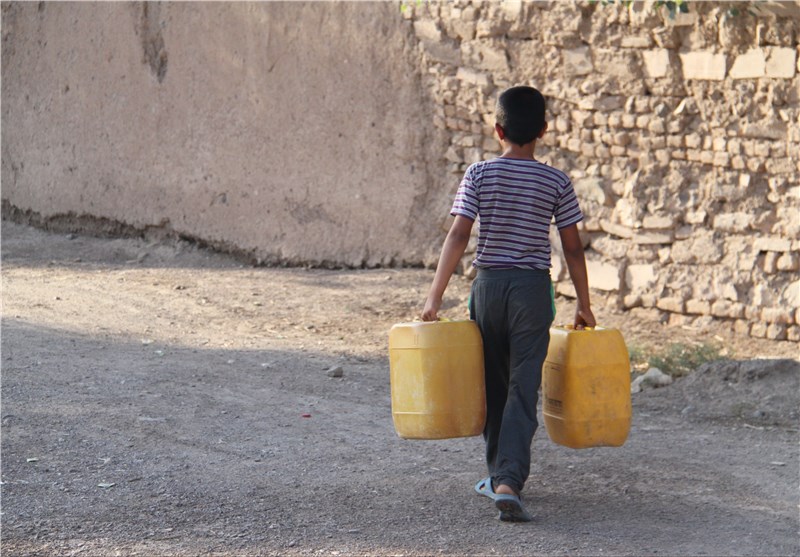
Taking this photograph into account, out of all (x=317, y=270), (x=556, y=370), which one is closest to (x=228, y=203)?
(x=317, y=270)

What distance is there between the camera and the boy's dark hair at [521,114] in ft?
11.8

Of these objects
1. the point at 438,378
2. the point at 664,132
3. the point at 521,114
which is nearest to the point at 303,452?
the point at 438,378

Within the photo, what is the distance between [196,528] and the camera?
336 centimetres

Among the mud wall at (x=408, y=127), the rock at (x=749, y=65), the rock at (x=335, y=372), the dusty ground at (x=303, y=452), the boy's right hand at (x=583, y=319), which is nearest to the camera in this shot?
the dusty ground at (x=303, y=452)

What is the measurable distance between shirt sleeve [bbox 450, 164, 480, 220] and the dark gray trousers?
227 mm

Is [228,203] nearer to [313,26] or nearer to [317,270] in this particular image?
[317,270]

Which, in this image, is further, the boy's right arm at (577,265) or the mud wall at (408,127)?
the mud wall at (408,127)

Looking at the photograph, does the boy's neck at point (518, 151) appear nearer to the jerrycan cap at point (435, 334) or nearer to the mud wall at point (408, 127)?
the jerrycan cap at point (435, 334)

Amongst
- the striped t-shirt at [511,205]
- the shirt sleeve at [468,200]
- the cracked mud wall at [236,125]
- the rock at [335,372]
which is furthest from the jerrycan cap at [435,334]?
the cracked mud wall at [236,125]

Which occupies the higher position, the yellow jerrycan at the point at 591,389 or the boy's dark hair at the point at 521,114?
the boy's dark hair at the point at 521,114

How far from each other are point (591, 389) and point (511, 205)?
0.70 meters

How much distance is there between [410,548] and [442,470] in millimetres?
892

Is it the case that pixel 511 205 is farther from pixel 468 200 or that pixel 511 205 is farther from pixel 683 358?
pixel 683 358

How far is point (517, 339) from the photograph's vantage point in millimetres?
3600
